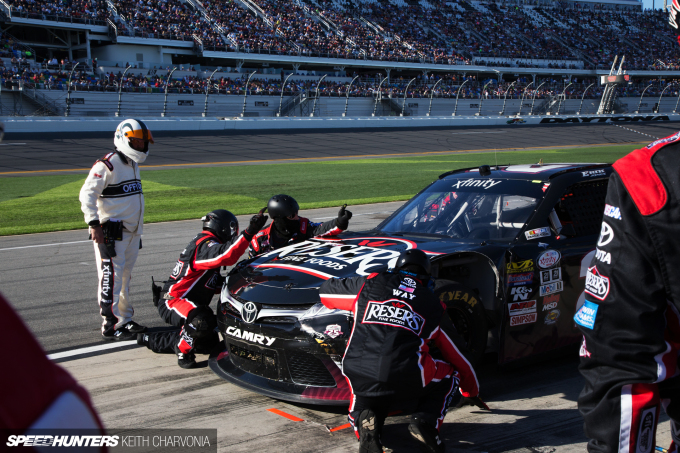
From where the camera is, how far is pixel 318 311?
376 cm

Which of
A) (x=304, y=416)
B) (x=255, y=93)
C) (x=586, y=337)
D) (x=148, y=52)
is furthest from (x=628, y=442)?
(x=148, y=52)

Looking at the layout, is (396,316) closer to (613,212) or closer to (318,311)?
(318,311)

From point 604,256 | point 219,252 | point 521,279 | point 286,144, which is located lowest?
point 286,144

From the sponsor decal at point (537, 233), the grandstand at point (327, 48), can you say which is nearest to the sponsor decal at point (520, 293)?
the sponsor decal at point (537, 233)

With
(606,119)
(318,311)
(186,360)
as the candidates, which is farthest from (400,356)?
(606,119)

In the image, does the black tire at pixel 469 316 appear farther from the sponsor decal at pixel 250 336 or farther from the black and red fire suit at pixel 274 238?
the black and red fire suit at pixel 274 238

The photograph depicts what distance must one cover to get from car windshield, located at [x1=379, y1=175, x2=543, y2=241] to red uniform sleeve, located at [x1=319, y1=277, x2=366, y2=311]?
1.44 metres

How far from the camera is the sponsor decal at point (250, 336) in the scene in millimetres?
3836

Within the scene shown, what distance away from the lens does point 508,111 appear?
49.8m

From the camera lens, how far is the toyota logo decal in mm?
3972

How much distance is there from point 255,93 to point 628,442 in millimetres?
41032

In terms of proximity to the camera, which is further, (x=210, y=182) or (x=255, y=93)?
(x=255, y=93)

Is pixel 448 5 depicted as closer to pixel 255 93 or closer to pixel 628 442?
pixel 255 93

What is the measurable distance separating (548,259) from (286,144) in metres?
24.6
